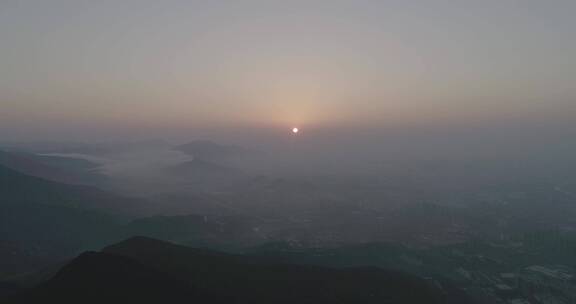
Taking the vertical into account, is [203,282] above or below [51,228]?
above

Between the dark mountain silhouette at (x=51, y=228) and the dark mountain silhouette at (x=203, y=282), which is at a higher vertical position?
the dark mountain silhouette at (x=203, y=282)

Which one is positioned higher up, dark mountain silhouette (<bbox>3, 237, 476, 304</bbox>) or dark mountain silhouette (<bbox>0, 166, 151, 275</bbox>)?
dark mountain silhouette (<bbox>3, 237, 476, 304</bbox>)

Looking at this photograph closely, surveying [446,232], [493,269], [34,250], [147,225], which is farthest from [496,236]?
[34,250]

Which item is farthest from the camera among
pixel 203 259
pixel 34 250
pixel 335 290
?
pixel 34 250

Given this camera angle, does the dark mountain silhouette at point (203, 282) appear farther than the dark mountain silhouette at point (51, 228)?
No

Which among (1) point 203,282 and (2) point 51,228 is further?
(2) point 51,228

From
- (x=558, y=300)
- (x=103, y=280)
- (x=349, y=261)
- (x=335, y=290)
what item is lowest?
(x=558, y=300)

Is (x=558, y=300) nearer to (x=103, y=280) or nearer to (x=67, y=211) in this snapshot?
(x=103, y=280)

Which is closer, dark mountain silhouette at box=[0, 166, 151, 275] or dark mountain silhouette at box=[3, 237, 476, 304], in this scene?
dark mountain silhouette at box=[3, 237, 476, 304]
